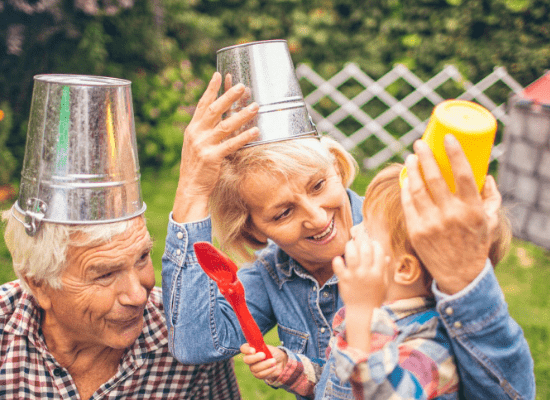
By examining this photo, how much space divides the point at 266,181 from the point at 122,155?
43 cm

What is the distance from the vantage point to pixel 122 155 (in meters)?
1.54

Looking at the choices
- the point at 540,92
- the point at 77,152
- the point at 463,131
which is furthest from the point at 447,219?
the point at 540,92

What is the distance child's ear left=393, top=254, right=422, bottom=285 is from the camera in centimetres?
120

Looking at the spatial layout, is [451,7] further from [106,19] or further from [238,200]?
[238,200]

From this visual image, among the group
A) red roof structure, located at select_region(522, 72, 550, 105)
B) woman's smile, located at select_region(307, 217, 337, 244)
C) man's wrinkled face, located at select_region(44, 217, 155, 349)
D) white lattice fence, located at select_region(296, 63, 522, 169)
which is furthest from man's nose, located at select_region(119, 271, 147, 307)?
white lattice fence, located at select_region(296, 63, 522, 169)

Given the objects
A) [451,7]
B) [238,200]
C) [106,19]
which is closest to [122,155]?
[238,200]

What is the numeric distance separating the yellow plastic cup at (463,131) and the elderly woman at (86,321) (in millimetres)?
975

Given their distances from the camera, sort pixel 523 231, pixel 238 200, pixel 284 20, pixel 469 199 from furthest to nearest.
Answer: pixel 284 20 → pixel 523 231 → pixel 238 200 → pixel 469 199

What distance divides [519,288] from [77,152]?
3631mm

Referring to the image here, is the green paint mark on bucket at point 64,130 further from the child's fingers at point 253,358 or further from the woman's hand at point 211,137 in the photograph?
the child's fingers at point 253,358

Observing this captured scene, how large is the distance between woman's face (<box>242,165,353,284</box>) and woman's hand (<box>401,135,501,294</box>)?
59cm

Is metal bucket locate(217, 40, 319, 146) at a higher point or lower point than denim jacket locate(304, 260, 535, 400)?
higher

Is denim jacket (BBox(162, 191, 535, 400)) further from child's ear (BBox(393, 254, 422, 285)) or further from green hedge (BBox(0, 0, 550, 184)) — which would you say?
green hedge (BBox(0, 0, 550, 184))

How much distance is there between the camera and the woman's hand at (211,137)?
1.49 metres
